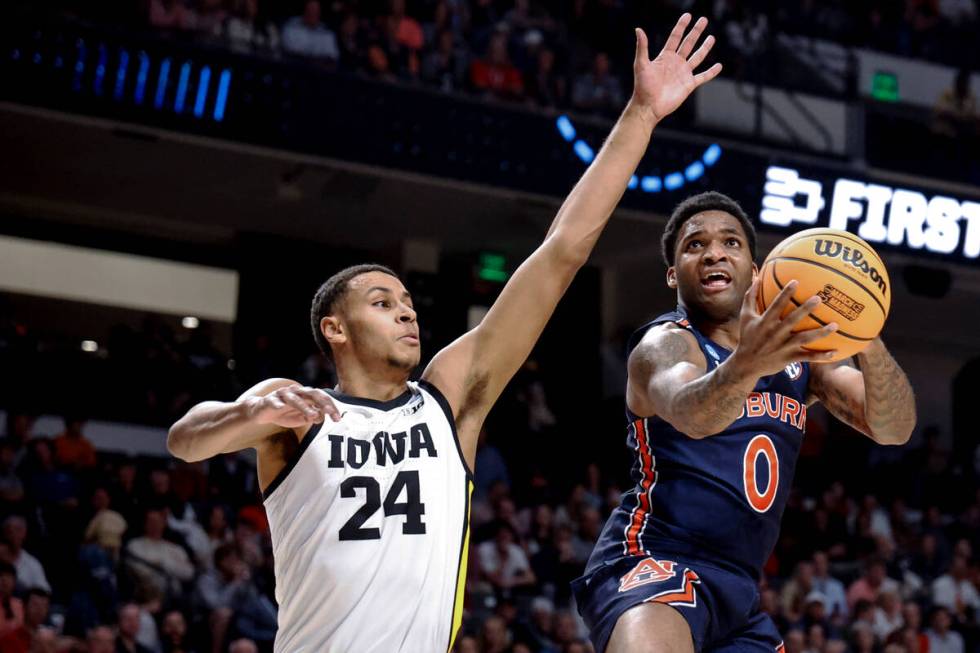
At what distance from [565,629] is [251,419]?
27.2 ft

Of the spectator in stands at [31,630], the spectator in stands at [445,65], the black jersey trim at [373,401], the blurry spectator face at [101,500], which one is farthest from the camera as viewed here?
the spectator in stands at [445,65]

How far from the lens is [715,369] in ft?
13.6

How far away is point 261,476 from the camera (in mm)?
4484

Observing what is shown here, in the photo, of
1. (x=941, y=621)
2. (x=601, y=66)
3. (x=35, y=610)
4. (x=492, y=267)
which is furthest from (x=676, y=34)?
(x=492, y=267)

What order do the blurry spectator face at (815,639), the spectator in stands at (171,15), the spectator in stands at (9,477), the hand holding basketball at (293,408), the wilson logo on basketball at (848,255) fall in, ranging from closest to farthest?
the hand holding basketball at (293,408), the wilson logo on basketball at (848,255), the spectator in stands at (9,477), the blurry spectator face at (815,639), the spectator in stands at (171,15)

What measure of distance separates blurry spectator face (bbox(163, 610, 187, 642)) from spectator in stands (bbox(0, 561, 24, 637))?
101 centimetres

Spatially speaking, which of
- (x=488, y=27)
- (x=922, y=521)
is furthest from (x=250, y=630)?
(x=922, y=521)

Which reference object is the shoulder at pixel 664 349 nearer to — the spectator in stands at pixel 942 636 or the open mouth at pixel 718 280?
the open mouth at pixel 718 280

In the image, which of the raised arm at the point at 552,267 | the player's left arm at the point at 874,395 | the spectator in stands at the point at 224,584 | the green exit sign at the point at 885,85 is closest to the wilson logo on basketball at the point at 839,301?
the player's left arm at the point at 874,395

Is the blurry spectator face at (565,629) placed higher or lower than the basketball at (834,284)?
lower

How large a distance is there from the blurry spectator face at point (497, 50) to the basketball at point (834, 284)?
1150cm

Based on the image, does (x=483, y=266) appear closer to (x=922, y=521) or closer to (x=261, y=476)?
(x=922, y=521)

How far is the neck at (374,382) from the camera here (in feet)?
15.3

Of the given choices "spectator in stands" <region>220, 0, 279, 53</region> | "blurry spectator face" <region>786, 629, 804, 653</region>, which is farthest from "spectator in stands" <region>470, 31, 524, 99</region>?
"blurry spectator face" <region>786, 629, 804, 653</region>
